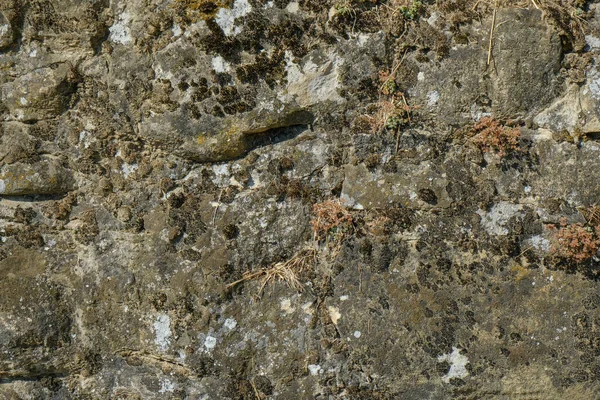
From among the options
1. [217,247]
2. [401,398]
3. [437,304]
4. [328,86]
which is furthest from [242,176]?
[401,398]

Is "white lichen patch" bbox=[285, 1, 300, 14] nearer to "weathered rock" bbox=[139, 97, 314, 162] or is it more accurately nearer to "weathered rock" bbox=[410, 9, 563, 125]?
"weathered rock" bbox=[139, 97, 314, 162]

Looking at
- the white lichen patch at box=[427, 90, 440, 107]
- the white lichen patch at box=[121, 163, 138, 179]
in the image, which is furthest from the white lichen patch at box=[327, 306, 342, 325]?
the white lichen patch at box=[121, 163, 138, 179]

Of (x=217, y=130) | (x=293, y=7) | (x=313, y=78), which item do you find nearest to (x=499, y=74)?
(x=313, y=78)

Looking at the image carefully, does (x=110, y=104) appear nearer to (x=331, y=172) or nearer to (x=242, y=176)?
(x=242, y=176)

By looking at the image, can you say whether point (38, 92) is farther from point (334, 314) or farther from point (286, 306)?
point (334, 314)

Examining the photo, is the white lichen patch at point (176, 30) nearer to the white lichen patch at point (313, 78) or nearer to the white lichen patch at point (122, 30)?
the white lichen patch at point (122, 30)
